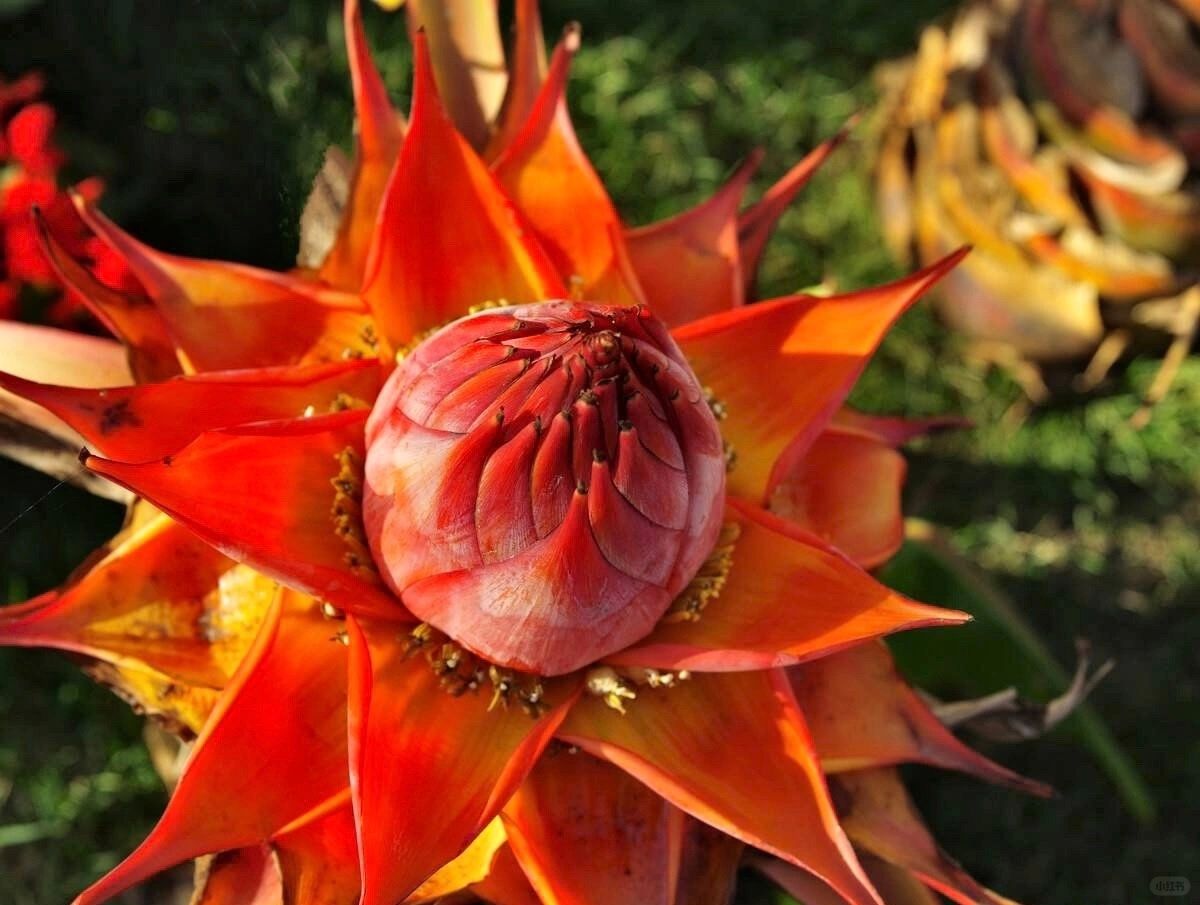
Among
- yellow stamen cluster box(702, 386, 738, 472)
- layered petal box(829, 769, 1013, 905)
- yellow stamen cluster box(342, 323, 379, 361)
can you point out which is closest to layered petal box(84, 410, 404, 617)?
yellow stamen cluster box(342, 323, 379, 361)

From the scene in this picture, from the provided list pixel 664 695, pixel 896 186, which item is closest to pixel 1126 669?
pixel 896 186

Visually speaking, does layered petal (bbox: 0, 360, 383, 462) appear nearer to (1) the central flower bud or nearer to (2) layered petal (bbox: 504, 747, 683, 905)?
(1) the central flower bud

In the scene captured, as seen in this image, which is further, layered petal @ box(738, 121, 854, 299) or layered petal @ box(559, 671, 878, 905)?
layered petal @ box(738, 121, 854, 299)

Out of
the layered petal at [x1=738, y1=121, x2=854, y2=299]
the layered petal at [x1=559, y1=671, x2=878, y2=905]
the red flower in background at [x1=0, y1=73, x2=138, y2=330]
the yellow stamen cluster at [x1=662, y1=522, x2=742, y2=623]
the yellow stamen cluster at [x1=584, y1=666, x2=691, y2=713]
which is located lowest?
the layered petal at [x1=559, y1=671, x2=878, y2=905]

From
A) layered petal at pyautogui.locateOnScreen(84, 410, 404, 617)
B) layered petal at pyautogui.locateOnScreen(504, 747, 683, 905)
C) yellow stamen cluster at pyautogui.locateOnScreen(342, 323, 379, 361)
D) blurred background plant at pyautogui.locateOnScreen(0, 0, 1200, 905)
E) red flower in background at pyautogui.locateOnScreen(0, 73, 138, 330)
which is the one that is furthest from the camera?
blurred background plant at pyautogui.locateOnScreen(0, 0, 1200, 905)

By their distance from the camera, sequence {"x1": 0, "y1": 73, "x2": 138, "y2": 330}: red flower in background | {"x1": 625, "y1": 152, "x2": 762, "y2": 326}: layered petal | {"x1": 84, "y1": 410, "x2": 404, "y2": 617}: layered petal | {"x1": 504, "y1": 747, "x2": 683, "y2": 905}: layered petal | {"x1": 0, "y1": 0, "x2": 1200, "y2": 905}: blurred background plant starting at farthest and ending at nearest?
1. {"x1": 0, "y1": 0, "x2": 1200, "y2": 905}: blurred background plant
2. {"x1": 0, "y1": 73, "x2": 138, "y2": 330}: red flower in background
3. {"x1": 625, "y1": 152, "x2": 762, "y2": 326}: layered petal
4. {"x1": 504, "y1": 747, "x2": 683, "y2": 905}: layered petal
5. {"x1": 84, "y1": 410, "x2": 404, "y2": 617}: layered petal

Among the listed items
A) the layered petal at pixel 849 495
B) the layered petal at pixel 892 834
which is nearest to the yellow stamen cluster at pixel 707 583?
the layered petal at pixel 849 495

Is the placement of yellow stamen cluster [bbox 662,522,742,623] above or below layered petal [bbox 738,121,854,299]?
below
